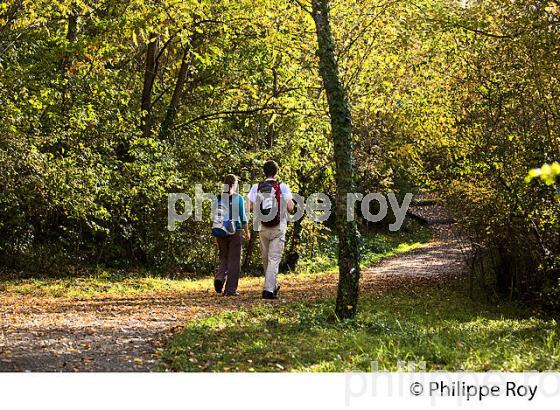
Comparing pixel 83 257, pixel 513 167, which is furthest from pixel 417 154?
pixel 83 257

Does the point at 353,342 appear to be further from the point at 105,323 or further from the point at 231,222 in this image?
the point at 231,222

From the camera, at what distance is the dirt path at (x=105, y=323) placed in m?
7.07

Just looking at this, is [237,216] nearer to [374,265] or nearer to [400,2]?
[400,2]

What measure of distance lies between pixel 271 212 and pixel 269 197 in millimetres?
267

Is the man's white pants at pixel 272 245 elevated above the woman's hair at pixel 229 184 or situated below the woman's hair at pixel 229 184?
below

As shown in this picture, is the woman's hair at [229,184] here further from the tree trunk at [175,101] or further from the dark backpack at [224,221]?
the tree trunk at [175,101]

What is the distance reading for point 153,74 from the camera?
19594 millimetres

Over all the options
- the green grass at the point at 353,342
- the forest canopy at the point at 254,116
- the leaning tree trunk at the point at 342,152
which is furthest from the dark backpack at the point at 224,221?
the leaning tree trunk at the point at 342,152

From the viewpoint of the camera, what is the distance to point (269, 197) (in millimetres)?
11992

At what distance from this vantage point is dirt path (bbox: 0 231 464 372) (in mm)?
7070

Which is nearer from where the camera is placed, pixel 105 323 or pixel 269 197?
pixel 105 323

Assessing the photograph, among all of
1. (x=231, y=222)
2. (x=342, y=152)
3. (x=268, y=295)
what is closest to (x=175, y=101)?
(x=231, y=222)

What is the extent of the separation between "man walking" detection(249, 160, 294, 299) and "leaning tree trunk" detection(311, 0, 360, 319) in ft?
9.13

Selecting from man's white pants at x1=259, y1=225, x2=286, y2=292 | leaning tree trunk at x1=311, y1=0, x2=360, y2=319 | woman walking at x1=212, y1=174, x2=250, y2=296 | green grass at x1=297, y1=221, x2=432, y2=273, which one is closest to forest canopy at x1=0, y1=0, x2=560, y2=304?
leaning tree trunk at x1=311, y1=0, x2=360, y2=319
